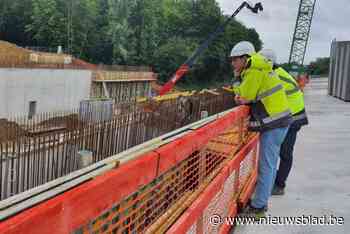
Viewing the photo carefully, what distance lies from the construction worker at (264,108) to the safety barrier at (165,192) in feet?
0.57

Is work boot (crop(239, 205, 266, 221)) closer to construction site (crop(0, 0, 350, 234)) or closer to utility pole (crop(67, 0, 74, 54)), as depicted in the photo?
construction site (crop(0, 0, 350, 234))

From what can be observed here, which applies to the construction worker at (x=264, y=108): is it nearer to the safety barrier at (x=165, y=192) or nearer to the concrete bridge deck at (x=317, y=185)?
the safety barrier at (x=165, y=192)

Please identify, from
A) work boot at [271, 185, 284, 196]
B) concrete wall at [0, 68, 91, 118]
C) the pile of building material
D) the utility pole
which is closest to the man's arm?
work boot at [271, 185, 284, 196]

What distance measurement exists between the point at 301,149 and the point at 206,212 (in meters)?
4.78

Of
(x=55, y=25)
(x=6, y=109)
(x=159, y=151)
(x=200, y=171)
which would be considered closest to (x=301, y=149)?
(x=200, y=171)

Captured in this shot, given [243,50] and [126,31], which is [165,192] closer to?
[243,50]

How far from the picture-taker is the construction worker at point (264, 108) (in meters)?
3.49

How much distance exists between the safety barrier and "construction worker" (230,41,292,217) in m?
0.17

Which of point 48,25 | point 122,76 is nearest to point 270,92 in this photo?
point 122,76

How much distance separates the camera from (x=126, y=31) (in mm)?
55219

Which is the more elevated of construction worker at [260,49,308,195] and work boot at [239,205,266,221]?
construction worker at [260,49,308,195]

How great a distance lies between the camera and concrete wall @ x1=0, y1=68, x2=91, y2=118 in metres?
24.3

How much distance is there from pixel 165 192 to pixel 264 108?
150 centimetres

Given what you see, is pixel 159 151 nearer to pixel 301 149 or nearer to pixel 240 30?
pixel 301 149
